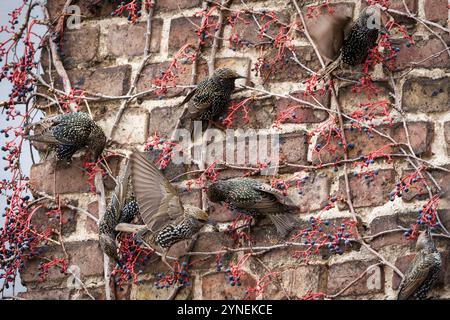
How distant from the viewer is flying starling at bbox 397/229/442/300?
3.36m

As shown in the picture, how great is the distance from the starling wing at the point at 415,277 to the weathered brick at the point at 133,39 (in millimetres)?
1334

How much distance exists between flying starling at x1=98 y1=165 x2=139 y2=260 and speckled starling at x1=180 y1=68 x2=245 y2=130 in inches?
13.5

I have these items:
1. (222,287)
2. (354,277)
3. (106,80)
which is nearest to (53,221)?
(106,80)

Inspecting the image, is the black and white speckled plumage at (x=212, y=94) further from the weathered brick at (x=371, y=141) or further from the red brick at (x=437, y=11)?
the red brick at (x=437, y=11)

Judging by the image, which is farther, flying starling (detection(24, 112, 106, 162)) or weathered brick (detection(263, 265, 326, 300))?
flying starling (detection(24, 112, 106, 162))

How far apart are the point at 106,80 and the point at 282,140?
0.76m

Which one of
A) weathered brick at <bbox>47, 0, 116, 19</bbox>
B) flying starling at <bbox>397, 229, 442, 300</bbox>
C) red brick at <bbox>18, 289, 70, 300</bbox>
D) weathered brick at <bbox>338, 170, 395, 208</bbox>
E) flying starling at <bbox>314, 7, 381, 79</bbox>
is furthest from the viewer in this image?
weathered brick at <bbox>47, 0, 116, 19</bbox>

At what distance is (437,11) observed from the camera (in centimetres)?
377

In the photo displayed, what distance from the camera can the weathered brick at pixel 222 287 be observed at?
3637 millimetres

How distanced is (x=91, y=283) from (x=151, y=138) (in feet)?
1.88

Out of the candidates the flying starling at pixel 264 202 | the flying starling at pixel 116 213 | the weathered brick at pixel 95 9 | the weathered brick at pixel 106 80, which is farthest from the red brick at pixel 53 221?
the weathered brick at pixel 95 9

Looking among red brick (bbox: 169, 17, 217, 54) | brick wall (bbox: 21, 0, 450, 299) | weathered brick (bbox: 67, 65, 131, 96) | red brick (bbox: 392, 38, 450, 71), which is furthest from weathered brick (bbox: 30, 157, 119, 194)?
red brick (bbox: 392, 38, 450, 71)

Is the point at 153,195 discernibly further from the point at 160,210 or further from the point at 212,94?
the point at 212,94

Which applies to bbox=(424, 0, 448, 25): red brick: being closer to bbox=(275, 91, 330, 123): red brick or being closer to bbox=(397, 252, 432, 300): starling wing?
bbox=(275, 91, 330, 123): red brick
